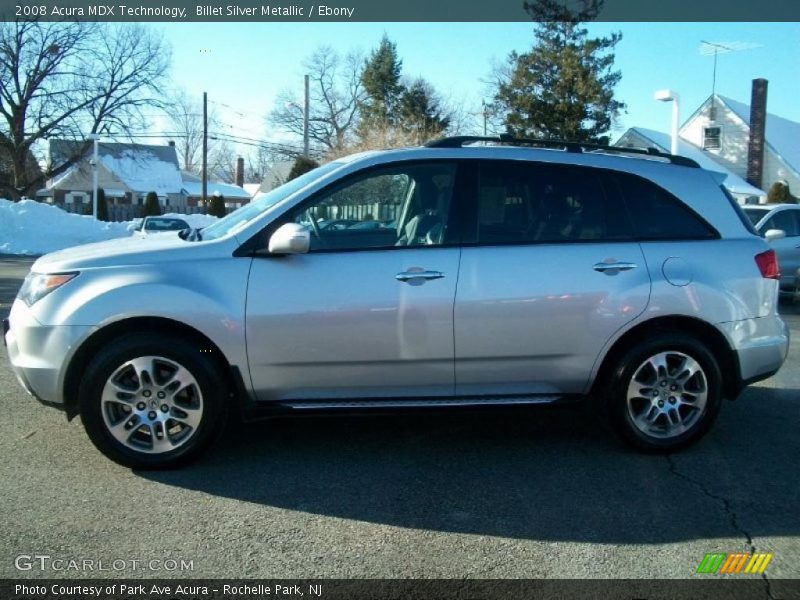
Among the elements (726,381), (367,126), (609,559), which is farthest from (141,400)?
(367,126)

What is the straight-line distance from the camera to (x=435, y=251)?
4.49m

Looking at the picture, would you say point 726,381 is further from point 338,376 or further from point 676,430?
point 338,376

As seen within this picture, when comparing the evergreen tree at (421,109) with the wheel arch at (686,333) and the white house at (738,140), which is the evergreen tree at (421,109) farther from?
the wheel arch at (686,333)

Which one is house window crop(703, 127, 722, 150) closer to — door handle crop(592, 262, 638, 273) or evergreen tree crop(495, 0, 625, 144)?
evergreen tree crop(495, 0, 625, 144)

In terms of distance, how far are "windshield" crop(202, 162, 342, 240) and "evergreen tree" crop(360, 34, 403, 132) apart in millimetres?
43204

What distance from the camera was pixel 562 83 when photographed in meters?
32.2

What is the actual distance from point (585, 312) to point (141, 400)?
2698mm

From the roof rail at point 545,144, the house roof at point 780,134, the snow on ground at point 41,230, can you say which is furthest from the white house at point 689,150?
the roof rail at point 545,144

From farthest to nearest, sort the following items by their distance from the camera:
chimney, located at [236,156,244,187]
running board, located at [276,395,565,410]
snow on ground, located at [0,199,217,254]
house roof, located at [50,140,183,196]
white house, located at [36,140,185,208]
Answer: chimney, located at [236,156,244,187], house roof, located at [50,140,183,196], white house, located at [36,140,185,208], snow on ground, located at [0,199,217,254], running board, located at [276,395,565,410]

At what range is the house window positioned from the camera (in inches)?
1668

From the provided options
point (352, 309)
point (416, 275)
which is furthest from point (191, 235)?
point (416, 275)

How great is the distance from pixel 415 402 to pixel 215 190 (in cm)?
6851

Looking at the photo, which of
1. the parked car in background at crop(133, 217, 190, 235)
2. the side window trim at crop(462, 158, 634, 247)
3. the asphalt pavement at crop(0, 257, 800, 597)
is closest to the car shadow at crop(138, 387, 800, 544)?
the asphalt pavement at crop(0, 257, 800, 597)

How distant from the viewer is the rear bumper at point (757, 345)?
4.73 metres
